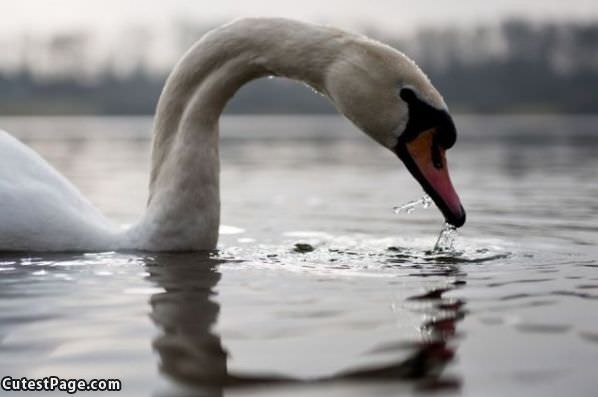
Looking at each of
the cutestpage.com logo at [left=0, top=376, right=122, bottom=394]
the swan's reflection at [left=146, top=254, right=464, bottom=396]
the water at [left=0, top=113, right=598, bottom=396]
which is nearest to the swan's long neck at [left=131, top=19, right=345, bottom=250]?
the water at [left=0, top=113, right=598, bottom=396]

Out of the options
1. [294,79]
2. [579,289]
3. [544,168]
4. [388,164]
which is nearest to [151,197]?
[294,79]

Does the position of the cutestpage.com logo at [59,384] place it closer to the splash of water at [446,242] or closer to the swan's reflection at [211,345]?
the swan's reflection at [211,345]

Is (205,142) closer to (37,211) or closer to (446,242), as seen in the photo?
(37,211)

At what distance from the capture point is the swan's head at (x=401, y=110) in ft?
20.0

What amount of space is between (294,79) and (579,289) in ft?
7.16

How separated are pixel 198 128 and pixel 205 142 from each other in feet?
0.35

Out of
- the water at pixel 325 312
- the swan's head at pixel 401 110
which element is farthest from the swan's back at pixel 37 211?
the swan's head at pixel 401 110

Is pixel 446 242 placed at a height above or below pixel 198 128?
below

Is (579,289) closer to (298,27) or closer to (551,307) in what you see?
(551,307)

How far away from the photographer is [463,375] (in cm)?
396

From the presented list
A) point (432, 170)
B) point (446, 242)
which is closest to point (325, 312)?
point (432, 170)

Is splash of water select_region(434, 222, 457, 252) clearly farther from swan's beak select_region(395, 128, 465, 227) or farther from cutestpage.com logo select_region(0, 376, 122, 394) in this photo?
cutestpage.com logo select_region(0, 376, 122, 394)

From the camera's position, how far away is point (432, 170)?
629cm

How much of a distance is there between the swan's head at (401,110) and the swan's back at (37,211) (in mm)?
1966
